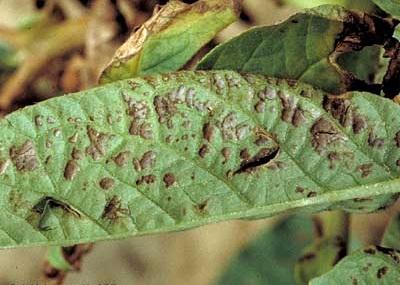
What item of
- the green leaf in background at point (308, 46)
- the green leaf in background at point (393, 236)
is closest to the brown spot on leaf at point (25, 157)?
the green leaf in background at point (308, 46)

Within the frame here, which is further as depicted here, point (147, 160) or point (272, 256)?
point (272, 256)

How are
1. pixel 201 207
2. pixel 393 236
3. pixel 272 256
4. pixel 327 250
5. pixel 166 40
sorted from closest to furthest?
pixel 201 207 < pixel 166 40 < pixel 393 236 < pixel 327 250 < pixel 272 256

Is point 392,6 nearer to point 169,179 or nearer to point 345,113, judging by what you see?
point 345,113

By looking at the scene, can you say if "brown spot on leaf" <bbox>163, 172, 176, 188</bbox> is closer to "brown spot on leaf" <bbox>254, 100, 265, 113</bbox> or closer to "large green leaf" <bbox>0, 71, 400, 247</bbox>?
"large green leaf" <bbox>0, 71, 400, 247</bbox>

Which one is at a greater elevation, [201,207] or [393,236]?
[201,207]

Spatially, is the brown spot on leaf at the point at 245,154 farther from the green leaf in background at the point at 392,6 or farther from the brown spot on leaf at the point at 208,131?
the green leaf in background at the point at 392,6

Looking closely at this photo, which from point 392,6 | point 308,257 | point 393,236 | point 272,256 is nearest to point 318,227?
point 308,257
